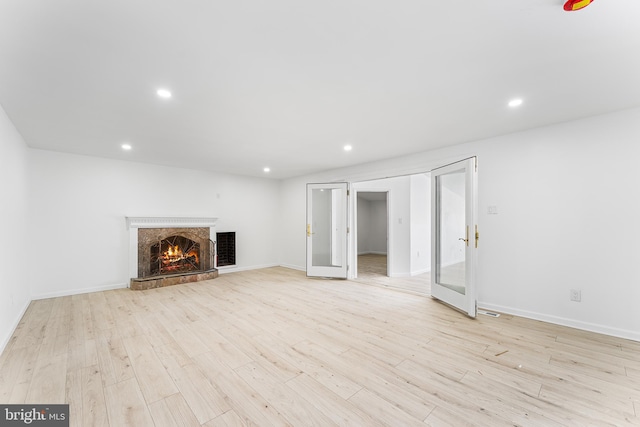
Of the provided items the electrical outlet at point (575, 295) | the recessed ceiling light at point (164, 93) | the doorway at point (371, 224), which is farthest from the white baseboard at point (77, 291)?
the doorway at point (371, 224)

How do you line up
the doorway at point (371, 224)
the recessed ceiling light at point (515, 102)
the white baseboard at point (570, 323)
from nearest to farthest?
the recessed ceiling light at point (515, 102), the white baseboard at point (570, 323), the doorway at point (371, 224)

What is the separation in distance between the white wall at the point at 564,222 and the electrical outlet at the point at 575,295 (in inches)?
1.5

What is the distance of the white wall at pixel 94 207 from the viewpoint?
422 cm

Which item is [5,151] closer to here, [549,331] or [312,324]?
[312,324]

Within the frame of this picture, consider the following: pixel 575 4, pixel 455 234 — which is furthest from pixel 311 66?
pixel 455 234

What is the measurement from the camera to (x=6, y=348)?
256 centimetres

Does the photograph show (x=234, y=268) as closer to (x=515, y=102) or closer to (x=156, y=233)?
(x=156, y=233)

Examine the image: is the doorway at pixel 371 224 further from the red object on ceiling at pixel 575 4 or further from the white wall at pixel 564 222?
the red object on ceiling at pixel 575 4

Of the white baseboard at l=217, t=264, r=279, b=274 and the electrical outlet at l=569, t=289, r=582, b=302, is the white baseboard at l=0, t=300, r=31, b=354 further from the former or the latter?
the electrical outlet at l=569, t=289, r=582, b=302

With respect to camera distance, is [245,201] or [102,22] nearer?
[102,22]

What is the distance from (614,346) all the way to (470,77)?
119 inches

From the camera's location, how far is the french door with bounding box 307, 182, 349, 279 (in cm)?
560

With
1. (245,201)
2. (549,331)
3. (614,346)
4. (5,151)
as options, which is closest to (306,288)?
(245,201)

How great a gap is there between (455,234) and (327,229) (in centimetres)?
274
